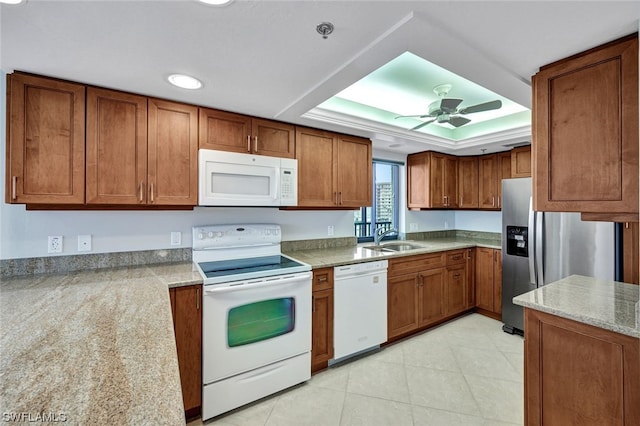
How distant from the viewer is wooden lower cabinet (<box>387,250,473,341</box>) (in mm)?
2805

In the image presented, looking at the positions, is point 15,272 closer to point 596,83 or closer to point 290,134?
point 290,134

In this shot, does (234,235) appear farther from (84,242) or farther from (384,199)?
(384,199)

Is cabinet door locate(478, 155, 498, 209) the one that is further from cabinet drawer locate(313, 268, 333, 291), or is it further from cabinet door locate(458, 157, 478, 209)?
cabinet drawer locate(313, 268, 333, 291)

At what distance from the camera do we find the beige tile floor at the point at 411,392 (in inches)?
71.7

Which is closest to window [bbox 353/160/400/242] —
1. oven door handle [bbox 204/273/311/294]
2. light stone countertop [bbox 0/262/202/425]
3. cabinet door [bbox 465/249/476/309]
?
cabinet door [bbox 465/249/476/309]

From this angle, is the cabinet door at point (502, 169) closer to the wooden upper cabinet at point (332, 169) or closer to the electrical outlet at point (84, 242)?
the wooden upper cabinet at point (332, 169)

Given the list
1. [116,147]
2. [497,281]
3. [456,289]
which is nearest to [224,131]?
[116,147]

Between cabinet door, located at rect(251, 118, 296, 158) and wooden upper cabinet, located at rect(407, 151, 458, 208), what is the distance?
2.06 meters

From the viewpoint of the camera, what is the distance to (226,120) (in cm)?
227

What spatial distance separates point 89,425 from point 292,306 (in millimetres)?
1619

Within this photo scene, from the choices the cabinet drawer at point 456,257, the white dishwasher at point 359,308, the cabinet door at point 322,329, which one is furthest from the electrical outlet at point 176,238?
the cabinet drawer at point 456,257

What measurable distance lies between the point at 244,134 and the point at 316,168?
0.76 m

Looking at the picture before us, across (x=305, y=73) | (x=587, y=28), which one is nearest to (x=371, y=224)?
(x=305, y=73)

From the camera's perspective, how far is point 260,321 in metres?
2.01
